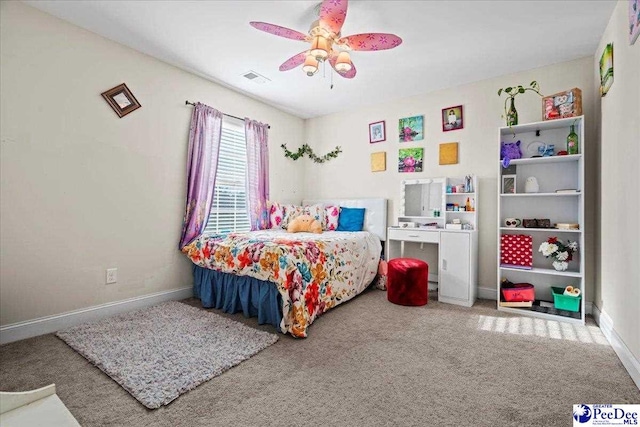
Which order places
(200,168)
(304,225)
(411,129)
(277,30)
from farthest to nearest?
(411,129)
(304,225)
(200,168)
(277,30)

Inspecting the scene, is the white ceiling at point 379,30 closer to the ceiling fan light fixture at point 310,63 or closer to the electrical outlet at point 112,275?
the ceiling fan light fixture at point 310,63

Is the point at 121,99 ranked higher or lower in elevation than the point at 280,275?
higher

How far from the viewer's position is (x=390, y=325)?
8.17ft

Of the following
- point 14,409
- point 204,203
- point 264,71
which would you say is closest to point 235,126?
point 264,71

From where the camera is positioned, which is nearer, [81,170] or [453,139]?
[81,170]

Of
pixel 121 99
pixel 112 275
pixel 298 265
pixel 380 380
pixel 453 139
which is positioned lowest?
pixel 380 380

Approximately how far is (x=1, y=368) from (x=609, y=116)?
179 inches

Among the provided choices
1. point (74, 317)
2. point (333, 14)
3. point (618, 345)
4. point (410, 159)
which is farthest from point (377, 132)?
point (74, 317)

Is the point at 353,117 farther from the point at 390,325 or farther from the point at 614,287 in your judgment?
the point at 614,287

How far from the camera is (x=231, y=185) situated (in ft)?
12.2

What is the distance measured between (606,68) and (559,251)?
156 centimetres

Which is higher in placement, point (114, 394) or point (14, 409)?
point (14, 409)

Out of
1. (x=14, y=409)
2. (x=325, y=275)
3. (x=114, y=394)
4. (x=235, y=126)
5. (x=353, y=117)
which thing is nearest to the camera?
(x=14, y=409)

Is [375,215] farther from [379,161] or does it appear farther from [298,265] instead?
[298,265]
